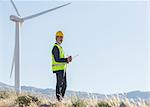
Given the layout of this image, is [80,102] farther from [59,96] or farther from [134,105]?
[134,105]

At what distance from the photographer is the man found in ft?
36.0

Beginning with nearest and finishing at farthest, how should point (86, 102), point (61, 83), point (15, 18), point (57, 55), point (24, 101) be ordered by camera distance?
point (86, 102) → point (61, 83) → point (57, 55) → point (24, 101) → point (15, 18)

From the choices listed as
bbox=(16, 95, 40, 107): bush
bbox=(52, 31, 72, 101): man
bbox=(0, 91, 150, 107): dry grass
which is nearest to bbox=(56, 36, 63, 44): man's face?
bbox=(52, 31, 72, 101): man

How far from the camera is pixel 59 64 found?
11.1 metres

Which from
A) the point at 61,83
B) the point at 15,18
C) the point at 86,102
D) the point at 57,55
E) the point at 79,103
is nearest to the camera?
the point at 86,102

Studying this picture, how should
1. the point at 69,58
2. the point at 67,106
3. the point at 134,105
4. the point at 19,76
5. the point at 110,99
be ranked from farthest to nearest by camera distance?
the point at 19,76
the point at 69,58
the point at 67,106
the point at 110,99
the point at 134,105

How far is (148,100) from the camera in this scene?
9648 mm

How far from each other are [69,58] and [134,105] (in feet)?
10.3

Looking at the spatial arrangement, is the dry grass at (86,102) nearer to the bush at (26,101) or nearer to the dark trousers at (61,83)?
the bush at (26,101)

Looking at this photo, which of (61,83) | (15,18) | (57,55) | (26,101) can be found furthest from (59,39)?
(15,18)

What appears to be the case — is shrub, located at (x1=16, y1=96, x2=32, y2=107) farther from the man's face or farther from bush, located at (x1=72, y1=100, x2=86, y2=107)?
the man's face

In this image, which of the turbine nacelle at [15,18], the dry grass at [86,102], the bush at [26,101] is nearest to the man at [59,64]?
the dry grass at [86,102]

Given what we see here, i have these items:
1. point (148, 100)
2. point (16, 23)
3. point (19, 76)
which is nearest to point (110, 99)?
point (148, 100)

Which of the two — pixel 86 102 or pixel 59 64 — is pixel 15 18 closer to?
pixel 59 64
